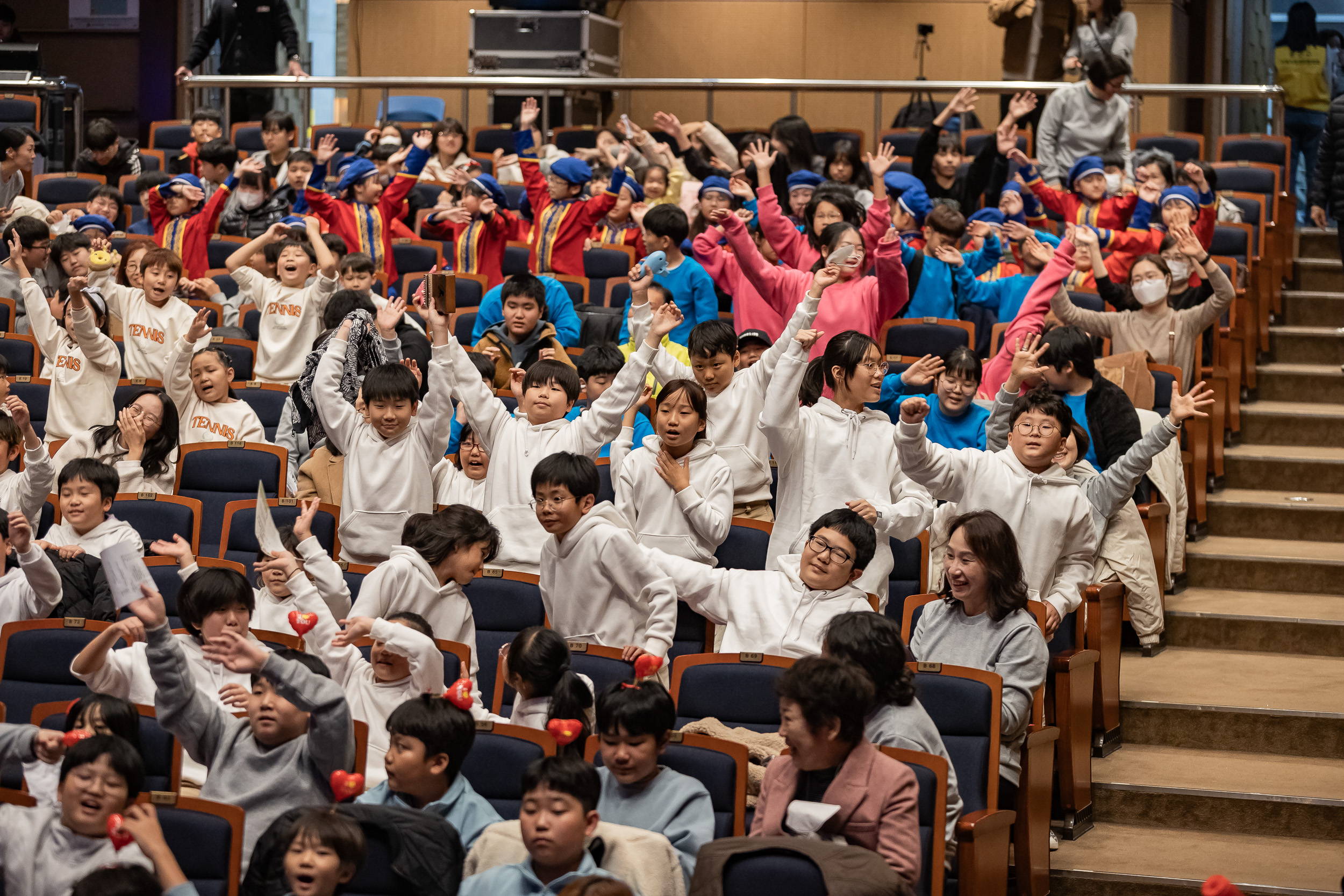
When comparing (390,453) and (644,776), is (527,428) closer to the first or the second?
(390,453)

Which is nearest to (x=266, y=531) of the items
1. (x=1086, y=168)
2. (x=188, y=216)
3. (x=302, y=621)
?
(x=302, y=621)

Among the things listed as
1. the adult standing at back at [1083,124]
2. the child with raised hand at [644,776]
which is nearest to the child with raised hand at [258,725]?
the child with raised hand at [644,776]

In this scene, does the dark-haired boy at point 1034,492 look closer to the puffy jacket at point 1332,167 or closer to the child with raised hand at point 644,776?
the child with raised hand at point 644,776

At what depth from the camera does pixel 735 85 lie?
9.05 metres

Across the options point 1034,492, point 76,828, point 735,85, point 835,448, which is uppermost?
point 735,85

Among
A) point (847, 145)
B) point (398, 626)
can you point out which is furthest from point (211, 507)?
point (847, 145)

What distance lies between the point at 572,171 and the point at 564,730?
4.90 metres

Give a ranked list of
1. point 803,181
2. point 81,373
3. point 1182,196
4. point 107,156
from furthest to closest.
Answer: point 107,156 → point 803,181 → point 1182,196 → point 81,373

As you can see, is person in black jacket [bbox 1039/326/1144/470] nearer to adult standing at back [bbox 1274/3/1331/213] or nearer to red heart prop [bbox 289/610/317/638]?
red heart prop [bbox 289/610/317/638]

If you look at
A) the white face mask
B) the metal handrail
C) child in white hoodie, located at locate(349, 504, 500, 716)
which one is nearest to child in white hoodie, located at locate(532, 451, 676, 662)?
child in white hoodie, located at locate(349, 504, 500, 716)

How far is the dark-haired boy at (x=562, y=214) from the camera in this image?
24.2 feet

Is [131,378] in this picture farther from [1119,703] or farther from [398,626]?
[1119,703]

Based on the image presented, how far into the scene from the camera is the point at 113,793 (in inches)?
111

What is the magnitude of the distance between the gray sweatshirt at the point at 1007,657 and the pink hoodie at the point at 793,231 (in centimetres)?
241
